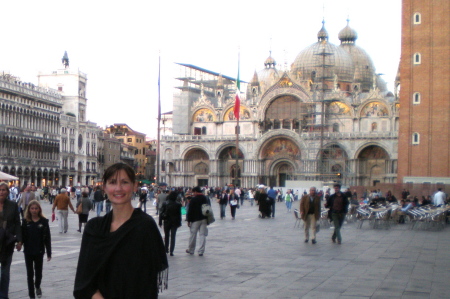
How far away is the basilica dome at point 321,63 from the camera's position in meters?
77.2

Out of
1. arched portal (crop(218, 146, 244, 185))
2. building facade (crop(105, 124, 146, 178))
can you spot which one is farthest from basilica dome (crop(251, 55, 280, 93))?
building facade (crop(105, 124, 146, 178))

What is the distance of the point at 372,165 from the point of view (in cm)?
6800

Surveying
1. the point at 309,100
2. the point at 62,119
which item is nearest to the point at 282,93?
the point at 309,100

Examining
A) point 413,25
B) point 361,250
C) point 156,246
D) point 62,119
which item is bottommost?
point 361,250

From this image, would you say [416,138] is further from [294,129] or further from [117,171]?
[117,171]

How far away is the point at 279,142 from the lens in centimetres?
7162

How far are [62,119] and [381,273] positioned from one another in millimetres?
67918

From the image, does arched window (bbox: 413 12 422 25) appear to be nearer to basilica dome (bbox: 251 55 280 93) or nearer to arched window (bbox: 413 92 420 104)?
arched window (bbox: 413 92 420 104)

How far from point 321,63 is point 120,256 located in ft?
246

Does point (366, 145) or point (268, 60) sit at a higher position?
point (268, 60)

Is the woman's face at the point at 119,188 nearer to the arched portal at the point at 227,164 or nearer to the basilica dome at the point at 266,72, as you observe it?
the arched portal at the point at 227,164

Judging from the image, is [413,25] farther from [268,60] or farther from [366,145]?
[268,60]

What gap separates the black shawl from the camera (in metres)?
3.97

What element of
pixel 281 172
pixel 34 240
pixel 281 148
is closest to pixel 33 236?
pixel 34 240
